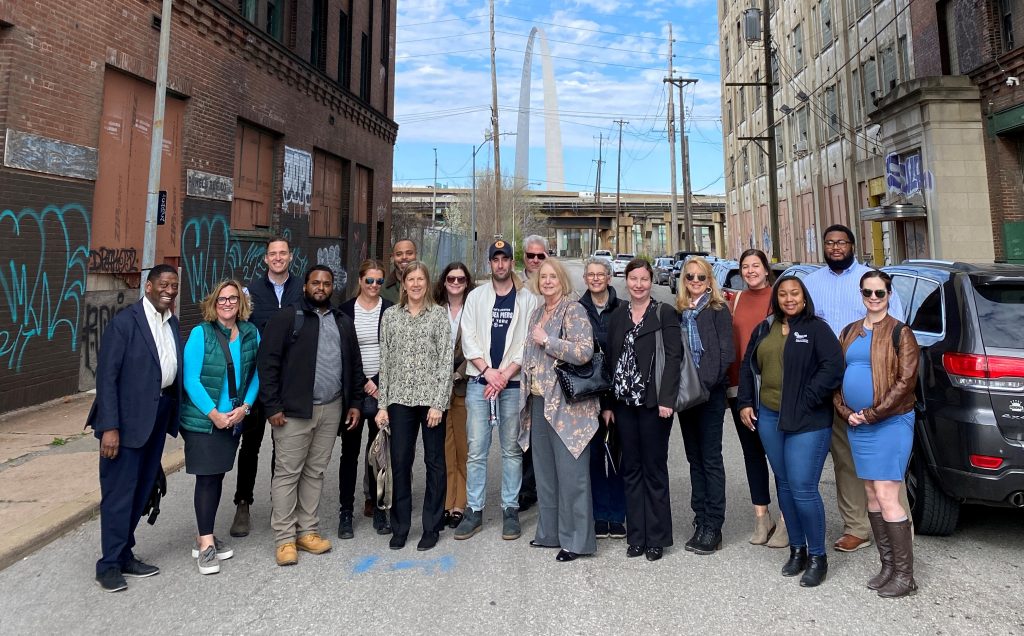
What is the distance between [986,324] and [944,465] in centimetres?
94

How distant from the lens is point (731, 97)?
38.2 metres

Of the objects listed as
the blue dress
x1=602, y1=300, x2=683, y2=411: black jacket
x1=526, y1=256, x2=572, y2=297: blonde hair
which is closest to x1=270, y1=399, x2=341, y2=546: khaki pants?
x1=526, y1=256, x2=572, y2=297: blonde hair

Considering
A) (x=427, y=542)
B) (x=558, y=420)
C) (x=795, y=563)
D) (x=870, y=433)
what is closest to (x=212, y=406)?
(x=427, y=542)

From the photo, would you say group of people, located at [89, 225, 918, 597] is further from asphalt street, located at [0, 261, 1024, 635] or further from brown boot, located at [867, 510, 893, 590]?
asphalt street, located at [0, 261, 1024, 635]

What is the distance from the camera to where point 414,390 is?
450cm

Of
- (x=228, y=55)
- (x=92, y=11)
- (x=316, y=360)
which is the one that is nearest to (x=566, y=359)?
(x=316, y=360)

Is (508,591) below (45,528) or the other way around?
below

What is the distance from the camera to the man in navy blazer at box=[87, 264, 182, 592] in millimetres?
3781

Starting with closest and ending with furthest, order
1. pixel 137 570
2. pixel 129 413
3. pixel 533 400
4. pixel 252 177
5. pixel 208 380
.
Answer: pixel 129 413
pixel 137 570
pixel 208 380
pixel 533 400
pixel 252 177

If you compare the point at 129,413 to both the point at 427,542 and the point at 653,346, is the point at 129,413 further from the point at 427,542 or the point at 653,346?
the point at 653,346

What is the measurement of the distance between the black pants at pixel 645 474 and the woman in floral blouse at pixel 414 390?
1.32 meters

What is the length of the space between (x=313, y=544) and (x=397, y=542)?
0.58 meters

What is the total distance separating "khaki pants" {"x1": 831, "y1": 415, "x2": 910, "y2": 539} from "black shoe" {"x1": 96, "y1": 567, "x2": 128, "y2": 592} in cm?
468

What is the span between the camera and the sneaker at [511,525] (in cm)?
455
